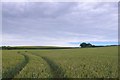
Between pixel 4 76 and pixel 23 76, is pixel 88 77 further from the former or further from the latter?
pixel 4 76

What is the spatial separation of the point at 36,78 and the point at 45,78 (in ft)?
1.74

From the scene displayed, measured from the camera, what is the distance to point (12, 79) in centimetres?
1337

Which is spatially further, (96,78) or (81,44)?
(81,44)

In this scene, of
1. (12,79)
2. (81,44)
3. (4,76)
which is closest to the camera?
(12,79)

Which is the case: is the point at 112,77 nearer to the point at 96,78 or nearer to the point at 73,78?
the point at 96,78

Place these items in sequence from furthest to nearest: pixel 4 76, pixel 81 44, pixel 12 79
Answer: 1. pixel 81 44
2. pixel 4 76
3. pixel 12 79

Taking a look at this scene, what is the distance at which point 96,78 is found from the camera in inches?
530

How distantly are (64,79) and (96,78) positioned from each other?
1694mm

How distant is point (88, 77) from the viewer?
13539mm

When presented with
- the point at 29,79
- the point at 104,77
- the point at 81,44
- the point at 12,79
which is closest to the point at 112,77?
the point at 104,77

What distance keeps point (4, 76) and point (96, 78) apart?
519 cm

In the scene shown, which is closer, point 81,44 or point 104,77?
point 104,77

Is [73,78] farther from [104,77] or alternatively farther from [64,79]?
[104,77]

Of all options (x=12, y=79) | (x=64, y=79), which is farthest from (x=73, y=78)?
(x=12, y=79)
